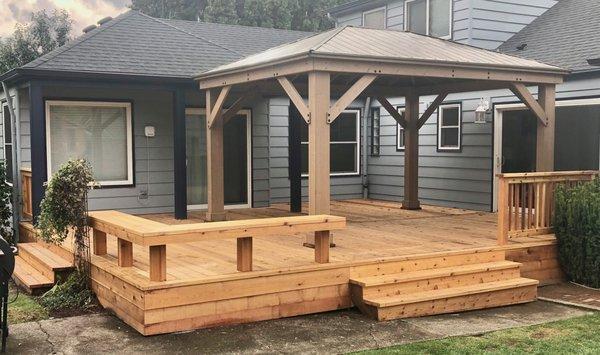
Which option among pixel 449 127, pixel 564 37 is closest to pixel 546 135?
pixel 564 37

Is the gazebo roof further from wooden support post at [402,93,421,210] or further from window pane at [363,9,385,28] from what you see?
window pane at [363,9,385,28]

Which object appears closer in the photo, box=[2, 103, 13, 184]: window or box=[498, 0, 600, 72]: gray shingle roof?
box=[498, 0, 600, 72]: gray shingle roof

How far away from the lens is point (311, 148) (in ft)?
22.6

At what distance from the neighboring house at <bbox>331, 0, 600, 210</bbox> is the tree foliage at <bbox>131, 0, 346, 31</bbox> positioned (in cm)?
1242

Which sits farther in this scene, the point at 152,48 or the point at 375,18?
the point at 375,18

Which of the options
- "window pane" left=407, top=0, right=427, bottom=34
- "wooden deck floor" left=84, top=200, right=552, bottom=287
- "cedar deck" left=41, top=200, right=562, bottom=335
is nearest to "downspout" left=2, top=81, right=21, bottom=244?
"wooden deck floor" left=84, top=200, right=552, bottom=287

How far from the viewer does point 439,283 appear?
22.0 ft

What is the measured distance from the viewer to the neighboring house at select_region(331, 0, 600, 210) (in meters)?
9.80

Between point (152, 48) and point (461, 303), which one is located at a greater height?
point (152, 48)

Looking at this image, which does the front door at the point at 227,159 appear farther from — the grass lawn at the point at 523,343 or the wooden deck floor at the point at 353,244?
the grass lawn at the point at 523,343

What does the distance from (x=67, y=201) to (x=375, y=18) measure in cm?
922

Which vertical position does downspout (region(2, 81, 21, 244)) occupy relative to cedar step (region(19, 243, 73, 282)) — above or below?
above

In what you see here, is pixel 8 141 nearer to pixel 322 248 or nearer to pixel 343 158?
pixel 343 158

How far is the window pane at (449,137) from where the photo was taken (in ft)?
39.3
